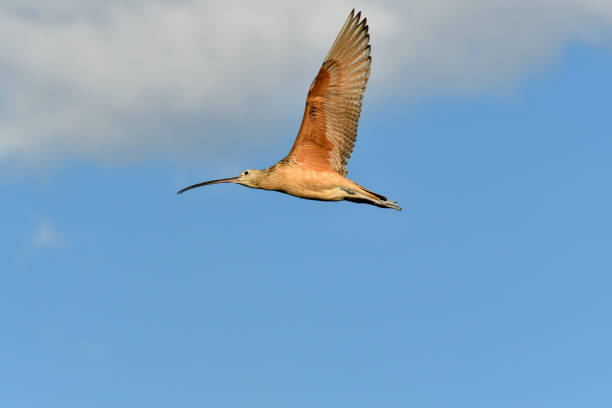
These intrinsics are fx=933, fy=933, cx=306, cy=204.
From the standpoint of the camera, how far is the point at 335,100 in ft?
70.9

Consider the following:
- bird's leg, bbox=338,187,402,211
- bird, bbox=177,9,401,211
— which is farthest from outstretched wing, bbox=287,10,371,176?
bird's leg, bbox=338,187,402,211

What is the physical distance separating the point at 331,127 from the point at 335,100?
25.2 inches

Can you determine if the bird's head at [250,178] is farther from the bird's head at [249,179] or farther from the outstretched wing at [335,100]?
the outstretched wing at [335,100]

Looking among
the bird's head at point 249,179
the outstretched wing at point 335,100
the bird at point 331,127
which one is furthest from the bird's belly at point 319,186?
the bird's head at point 249,179

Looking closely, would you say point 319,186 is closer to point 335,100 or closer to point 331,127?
point 331,127

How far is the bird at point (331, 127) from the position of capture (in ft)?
70.6

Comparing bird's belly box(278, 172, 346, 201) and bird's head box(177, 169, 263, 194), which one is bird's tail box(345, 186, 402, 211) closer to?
bird's belly box(278, 172, 346, 201)

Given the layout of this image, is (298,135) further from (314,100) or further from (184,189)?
(184,189)

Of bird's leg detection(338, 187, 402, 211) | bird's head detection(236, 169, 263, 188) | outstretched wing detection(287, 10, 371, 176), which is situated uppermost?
outstretched wing detection(287, 10, 371, 176)

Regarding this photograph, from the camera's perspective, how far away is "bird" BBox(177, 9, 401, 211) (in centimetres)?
2152

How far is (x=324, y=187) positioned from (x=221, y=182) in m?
3.10

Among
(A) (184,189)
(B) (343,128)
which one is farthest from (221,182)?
(B) (343,128)

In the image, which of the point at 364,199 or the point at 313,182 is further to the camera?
the point at 364,199

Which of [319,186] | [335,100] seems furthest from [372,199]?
[335,100]
